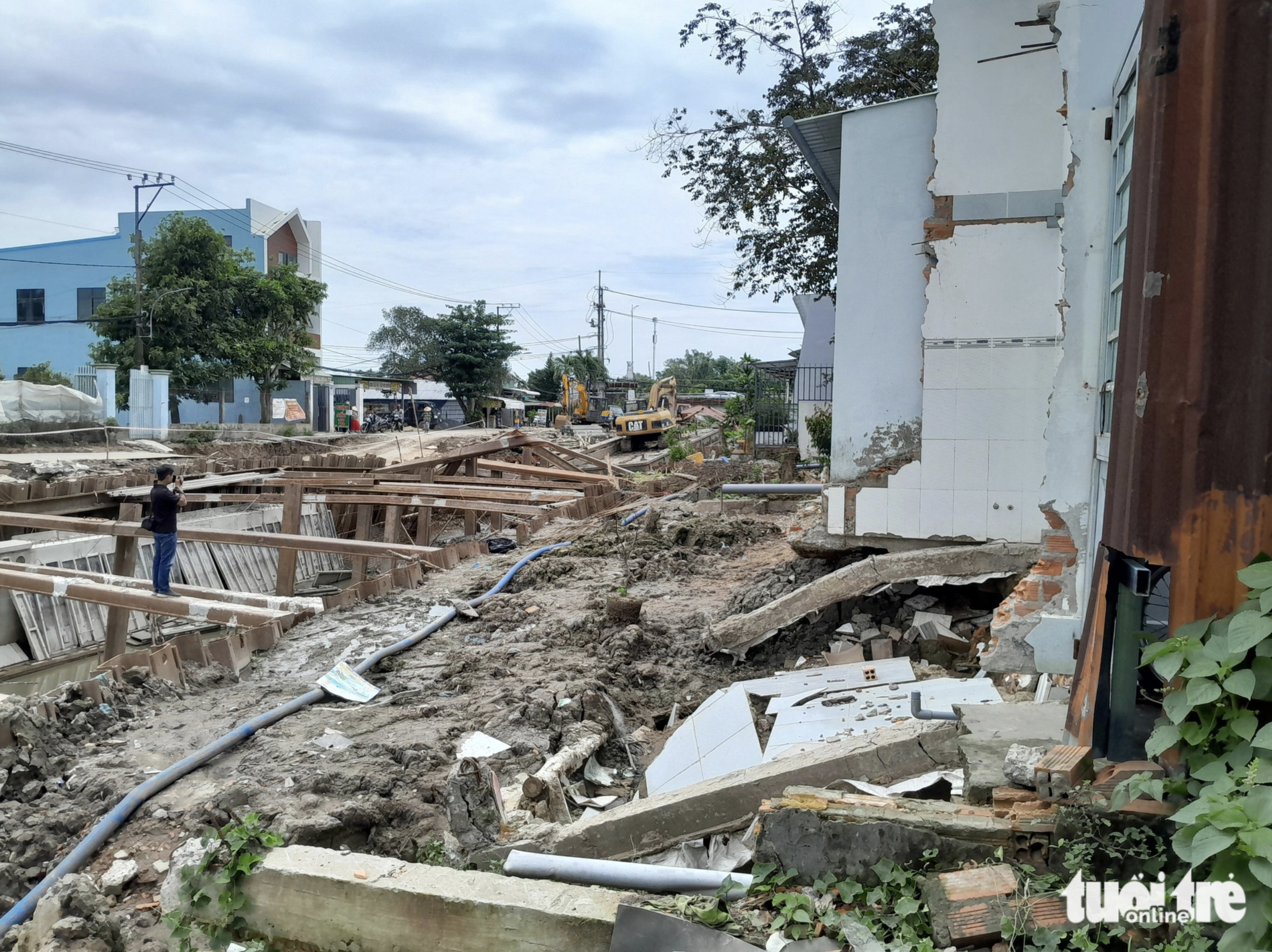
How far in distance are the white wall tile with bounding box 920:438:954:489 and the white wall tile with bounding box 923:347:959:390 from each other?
0.40 metres

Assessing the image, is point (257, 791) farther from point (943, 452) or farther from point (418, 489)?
point (418, 489)

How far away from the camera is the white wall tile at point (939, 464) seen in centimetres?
615

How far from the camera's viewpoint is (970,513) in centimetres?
612

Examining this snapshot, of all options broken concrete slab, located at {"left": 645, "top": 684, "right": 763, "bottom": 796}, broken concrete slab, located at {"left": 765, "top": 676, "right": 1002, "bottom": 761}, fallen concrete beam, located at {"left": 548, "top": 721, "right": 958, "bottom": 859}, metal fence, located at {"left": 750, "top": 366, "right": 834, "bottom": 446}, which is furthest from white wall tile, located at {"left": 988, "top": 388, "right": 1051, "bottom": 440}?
metal fence, located at {"left": 750, "top": 366, "right": 834, "bottom": 446}

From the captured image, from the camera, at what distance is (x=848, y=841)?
278 centimetres

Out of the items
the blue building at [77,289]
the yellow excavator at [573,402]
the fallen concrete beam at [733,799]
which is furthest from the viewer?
the yellow excavator at [573,402]

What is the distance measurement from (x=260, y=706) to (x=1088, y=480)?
526cm

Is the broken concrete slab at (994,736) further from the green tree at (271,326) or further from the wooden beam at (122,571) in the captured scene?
the green tree at (271,326)

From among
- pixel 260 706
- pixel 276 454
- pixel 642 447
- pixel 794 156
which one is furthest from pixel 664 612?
pixel 642 447

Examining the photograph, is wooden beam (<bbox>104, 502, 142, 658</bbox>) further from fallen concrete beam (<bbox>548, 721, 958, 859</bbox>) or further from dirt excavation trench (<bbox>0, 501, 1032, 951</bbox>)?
fallen concrete beam (<bbox>548, 721, 958, 859</bbox>)

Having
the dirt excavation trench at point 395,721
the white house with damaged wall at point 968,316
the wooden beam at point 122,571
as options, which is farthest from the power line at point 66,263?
the white house with damaged wall at point 968,316

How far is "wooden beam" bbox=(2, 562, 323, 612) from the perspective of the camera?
24.5 feet

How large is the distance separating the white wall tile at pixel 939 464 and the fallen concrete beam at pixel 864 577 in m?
0.47

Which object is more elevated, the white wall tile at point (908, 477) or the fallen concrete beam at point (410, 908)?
the white wall tile at point (908, 477)
